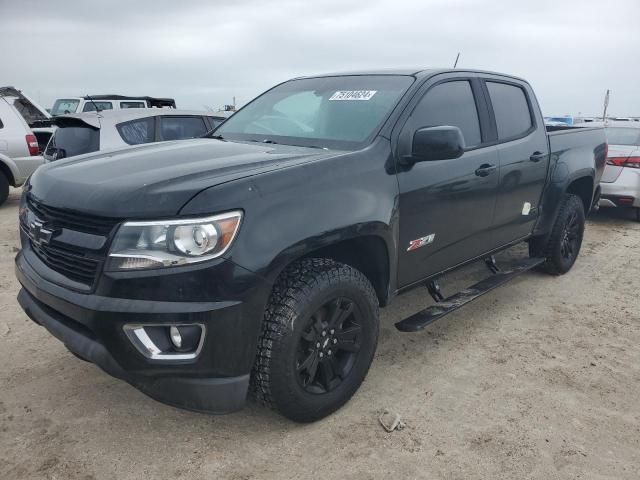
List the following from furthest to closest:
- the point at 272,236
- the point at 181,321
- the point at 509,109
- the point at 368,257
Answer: the point at 509,109 → the point at 368,257 → the point at 272,236 → the point at 181,321

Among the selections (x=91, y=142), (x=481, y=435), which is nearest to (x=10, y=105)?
(x=91, y=142)

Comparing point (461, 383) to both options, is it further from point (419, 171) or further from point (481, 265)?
point (481, 265)

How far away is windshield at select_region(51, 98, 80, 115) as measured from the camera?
13.2 meters

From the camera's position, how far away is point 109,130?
5.92 meters

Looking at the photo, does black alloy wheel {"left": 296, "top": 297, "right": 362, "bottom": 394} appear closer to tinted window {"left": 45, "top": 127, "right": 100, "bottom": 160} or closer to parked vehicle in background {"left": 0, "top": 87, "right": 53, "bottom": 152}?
tinted window {"left": 45, "top": 127, "right": 100, "bottom": 160}

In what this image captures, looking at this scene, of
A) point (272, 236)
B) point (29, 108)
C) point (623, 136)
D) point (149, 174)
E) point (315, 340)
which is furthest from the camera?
point (29, 108)

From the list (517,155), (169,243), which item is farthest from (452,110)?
(169,243)

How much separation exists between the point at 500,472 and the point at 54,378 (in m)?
2.40

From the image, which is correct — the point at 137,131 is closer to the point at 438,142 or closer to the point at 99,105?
the point at 438,142

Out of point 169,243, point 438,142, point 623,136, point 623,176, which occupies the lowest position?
point 623,176

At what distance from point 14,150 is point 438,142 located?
7.37 metres

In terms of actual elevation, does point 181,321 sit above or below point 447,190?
below

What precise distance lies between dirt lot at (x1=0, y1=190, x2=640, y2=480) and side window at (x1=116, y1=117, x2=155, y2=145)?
277cm

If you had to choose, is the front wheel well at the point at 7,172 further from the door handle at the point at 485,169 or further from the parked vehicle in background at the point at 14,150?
the door handle at the point at 485,169
